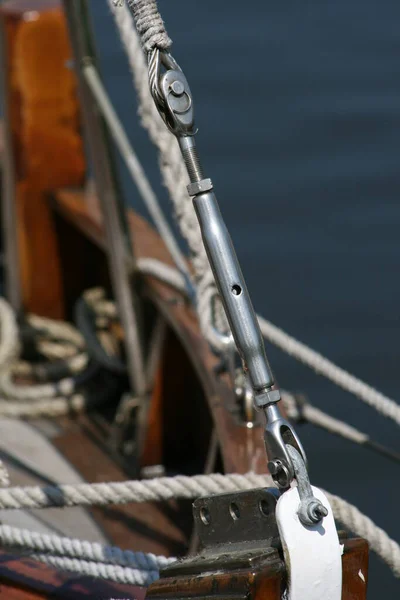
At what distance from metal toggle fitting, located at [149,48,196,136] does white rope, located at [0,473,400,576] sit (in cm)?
50

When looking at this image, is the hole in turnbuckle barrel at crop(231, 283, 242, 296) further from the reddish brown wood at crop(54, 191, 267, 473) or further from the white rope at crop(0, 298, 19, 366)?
the white rope at crop(0, 298, 19, 366)

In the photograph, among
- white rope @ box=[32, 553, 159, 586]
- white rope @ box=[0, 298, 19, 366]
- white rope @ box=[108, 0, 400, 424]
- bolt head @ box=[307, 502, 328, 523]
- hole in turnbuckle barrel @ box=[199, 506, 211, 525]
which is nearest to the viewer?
bolt head @ box=[307, 502, 328, 523]

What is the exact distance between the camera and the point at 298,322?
A: 2.97 metres

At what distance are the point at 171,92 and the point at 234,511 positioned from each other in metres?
0.37

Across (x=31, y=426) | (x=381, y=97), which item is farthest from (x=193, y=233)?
(x=381, y=97)

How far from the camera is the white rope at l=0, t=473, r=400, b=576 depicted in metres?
1.26

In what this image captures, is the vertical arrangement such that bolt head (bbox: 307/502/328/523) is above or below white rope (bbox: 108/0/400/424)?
below

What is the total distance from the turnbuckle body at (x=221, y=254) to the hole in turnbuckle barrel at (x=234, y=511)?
84 millimetres

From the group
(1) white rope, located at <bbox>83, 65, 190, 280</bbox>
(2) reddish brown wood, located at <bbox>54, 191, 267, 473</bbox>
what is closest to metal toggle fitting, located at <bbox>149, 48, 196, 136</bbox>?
(2) reddish brown wood, located at <bbox>54, 191, 267, 473</bbox>

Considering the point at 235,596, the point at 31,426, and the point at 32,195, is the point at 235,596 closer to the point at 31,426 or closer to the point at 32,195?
the point at 31,426

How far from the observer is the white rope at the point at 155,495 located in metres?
1.26

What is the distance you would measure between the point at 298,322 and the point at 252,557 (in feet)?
6.81

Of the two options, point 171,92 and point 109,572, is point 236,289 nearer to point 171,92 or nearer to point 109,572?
point 171,92

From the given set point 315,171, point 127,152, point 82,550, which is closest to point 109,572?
point 82,550
